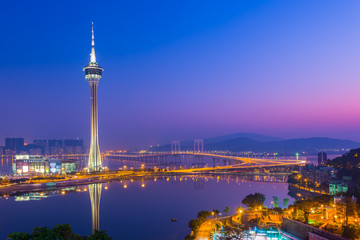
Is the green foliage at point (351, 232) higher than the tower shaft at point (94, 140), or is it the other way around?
the tower shaft at point (94, 140)

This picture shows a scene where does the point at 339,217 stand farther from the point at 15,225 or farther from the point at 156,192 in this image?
the point at 156,192

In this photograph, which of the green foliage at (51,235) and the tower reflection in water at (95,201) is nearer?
the green foliage at (51,235)

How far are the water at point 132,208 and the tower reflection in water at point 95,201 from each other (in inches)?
5.5

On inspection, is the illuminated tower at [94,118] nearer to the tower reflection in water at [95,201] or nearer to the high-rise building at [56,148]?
the tower reflection in water at [95,201]

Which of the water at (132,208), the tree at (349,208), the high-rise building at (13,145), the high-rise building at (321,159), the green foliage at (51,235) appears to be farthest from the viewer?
the high-rise building at (13,145)

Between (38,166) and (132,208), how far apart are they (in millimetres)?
15961

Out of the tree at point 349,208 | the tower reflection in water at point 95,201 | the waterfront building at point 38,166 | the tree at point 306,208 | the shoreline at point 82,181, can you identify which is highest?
the tree at point 349,208

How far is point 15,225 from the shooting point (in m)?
9.92

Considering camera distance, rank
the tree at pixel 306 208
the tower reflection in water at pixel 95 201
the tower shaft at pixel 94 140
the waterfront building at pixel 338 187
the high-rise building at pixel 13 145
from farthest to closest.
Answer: the high-rise building at pixel 13 145
the tower shaft at pixel 94 140
the waterfront building at pixel 338 187
the tower reflection in water at pixel 95 201
the tree at pixel 306 208

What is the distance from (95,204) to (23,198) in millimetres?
3872

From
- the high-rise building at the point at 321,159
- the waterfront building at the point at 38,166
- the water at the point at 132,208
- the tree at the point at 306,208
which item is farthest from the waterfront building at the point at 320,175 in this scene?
the waterfront building at the point at 38,166

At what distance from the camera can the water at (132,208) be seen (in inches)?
369

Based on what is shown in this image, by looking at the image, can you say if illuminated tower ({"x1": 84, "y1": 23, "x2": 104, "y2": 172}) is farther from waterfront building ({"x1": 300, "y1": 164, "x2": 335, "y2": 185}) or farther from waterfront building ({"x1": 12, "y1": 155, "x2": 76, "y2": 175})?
waterfront building ({"x1": 300, "y1": 164, "x2": 335, "y2": 185})

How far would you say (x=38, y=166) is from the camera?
83.3 ft
